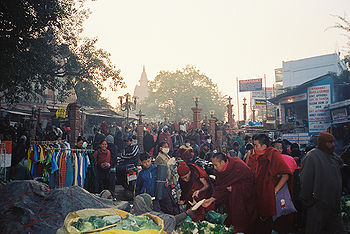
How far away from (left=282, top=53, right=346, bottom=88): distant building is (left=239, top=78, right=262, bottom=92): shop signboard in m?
12.1

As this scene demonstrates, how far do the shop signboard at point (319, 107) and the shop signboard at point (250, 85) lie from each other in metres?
→ 24.5

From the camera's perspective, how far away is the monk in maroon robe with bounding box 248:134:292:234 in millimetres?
4078

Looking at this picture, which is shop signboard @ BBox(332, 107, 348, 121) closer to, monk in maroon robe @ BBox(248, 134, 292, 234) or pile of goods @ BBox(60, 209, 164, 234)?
monk in maroon robe @ BBox(248, 134, 292, 234)

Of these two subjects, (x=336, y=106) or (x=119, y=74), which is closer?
(x=119, y=74)

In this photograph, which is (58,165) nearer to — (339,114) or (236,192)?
(236,192)

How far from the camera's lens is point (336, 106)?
18.4 meters

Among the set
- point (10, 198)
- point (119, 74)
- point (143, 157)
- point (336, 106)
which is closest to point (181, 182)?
point (143, 157)

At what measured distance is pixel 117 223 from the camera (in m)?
3.00

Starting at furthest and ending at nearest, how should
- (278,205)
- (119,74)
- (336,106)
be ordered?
(336,106)
(119,74)
(278,205)

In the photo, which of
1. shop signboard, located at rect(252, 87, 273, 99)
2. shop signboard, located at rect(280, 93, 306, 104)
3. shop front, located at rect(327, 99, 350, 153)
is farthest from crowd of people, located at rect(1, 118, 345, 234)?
shop signboard, located at rect(252, 87, 273, 99)

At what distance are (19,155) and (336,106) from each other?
19386 millimetres

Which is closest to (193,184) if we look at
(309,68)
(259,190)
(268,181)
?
(259,190)

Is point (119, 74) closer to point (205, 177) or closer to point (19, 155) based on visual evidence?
point (19, 155)

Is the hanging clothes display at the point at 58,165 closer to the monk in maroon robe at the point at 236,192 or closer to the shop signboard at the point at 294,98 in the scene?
the monk in maroon robe at the point at 236,192
